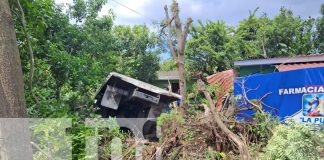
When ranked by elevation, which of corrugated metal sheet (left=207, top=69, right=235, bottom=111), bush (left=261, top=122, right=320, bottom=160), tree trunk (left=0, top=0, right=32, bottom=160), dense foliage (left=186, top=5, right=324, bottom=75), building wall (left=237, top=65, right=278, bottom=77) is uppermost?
dense foliage (left=186, top=5, right=324, bottom=75)

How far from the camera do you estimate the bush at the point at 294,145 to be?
392cm

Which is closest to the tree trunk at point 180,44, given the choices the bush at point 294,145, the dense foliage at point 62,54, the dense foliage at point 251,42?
the dense foliage at point 62,54

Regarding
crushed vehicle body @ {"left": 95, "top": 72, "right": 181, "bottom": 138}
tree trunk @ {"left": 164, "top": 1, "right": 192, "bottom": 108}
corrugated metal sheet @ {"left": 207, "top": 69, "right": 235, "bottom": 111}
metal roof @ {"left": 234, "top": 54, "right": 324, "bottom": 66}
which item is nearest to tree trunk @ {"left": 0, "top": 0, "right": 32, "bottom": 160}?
crushed vehicle body @ {"left": 95, "top": 72, "right": 181, "bottom": 138}

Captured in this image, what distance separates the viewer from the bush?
3.92 m

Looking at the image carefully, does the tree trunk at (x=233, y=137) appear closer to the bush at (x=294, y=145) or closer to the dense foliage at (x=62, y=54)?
the bush at (x=294, y=145)

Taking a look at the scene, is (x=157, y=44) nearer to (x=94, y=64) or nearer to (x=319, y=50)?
(x=319, y=50)

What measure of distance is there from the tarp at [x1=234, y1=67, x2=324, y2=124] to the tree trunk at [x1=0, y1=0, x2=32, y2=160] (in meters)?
4.40

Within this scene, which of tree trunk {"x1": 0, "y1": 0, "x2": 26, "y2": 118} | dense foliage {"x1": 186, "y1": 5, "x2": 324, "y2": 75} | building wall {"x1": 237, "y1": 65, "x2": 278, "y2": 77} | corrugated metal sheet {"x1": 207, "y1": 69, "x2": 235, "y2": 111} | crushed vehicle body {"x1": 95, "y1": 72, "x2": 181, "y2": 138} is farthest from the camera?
dense foliage {"x1": 186, "y1": 5, "x2": 324, "y2": 75}

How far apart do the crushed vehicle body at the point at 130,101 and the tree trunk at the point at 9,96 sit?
4190 millimetres

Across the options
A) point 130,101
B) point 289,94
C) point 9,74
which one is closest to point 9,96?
point 9,74

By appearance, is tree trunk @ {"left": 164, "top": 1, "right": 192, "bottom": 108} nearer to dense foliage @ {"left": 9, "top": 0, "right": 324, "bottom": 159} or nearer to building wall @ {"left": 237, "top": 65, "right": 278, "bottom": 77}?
dense foliage @ {"left": 9, "top": 0, "right": 324, "bottom": 159}

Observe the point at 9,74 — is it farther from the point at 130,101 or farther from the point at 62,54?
the point at 130,101

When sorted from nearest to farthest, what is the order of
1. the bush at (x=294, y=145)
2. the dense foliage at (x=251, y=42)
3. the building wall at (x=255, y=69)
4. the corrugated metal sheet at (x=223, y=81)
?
the bush at (x=294, y=145) → the corrugated metal sheet at (x=223, y=81) → the building wall at (x=255, y=69) → the dense foliage at (x=251, y=42)

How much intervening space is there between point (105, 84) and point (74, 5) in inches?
195
